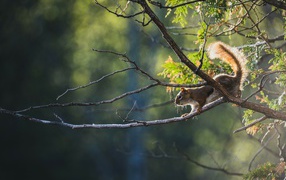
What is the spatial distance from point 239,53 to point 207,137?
13.5 meters

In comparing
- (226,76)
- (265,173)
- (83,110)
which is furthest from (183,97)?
(83,110)

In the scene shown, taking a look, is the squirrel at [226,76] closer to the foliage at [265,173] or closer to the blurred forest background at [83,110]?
the foliage at [265,173]

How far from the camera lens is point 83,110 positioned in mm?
15195

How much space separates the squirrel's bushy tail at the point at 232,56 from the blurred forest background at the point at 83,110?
35.2 ft

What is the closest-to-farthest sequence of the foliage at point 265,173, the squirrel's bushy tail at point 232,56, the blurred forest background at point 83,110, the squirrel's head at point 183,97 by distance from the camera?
the squirrel's bushy tail at point 232,56, the squirrel's head at point 183,97, the foliage at point 265,173, the blurred forest background at point 83,110

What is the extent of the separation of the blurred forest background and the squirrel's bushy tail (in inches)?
422

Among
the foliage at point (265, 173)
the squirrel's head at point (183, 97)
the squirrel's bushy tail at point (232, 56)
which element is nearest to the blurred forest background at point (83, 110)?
the foliage at point (265, 173)

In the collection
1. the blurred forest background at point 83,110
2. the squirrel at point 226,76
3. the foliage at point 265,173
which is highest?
the blurred forest background at point 83,110

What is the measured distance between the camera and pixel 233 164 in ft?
50.6

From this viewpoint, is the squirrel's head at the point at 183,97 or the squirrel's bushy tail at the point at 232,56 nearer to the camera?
the squirrel's bushy tail at the point at 232,56

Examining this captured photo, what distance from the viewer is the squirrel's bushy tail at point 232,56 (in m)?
4.54

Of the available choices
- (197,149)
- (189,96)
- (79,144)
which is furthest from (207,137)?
(189,96)

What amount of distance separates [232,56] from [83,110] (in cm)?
1090

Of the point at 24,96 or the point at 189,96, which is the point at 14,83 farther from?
the point at 189,96
